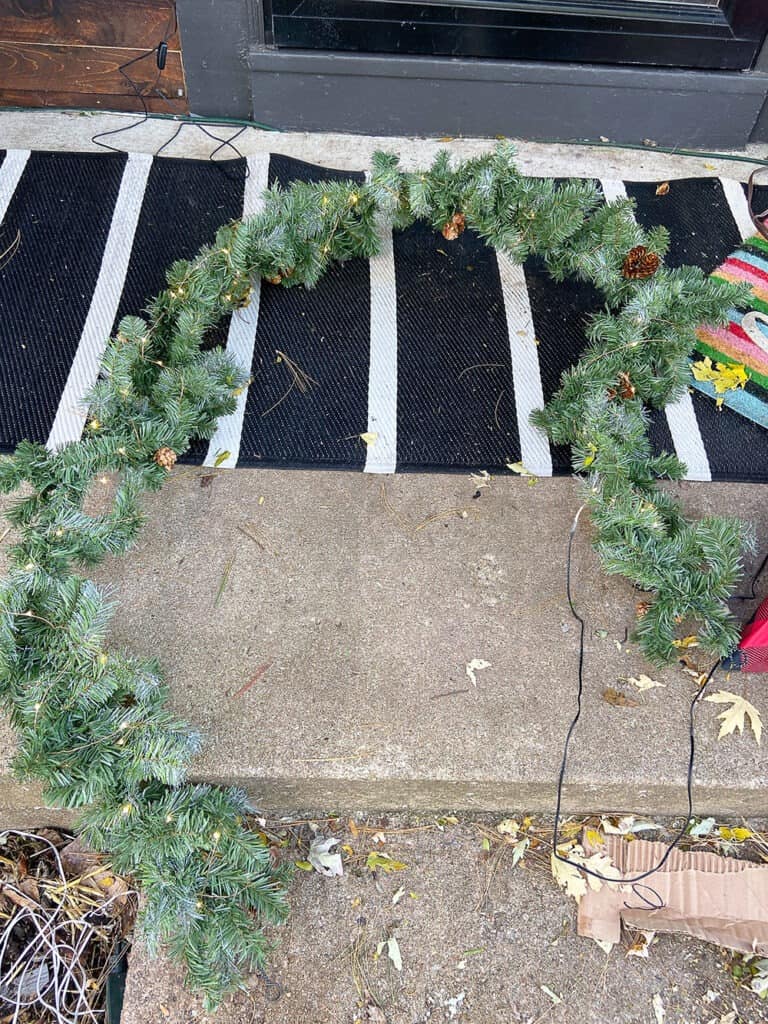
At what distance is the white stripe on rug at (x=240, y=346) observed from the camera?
261 centimetres

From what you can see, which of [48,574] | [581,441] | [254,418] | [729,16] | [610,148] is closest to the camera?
[48,574]

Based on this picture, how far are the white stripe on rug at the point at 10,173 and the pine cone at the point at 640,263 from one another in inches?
98.3

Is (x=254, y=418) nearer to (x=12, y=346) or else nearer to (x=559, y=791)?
(x=12, y=346)

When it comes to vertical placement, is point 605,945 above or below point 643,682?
below

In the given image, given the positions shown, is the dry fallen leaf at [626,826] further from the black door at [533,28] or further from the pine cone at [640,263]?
the black door at [533,28]

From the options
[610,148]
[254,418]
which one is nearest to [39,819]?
[254,418]

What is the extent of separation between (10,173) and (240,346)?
59.6 inches

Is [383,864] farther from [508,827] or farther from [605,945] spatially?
[605,945]

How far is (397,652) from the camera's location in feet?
7.30

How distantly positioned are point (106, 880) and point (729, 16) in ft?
13.8

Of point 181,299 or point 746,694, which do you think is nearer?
point 746,694

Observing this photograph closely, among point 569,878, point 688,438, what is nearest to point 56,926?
point 569,878

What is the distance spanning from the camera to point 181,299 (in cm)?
257

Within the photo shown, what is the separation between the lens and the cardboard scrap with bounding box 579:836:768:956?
6.79ft
